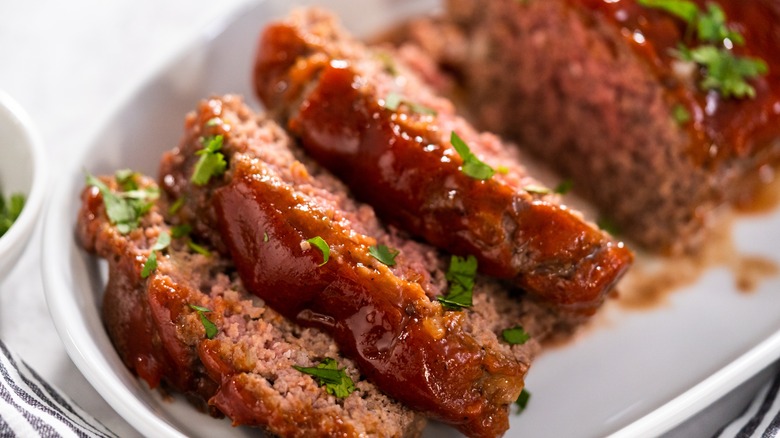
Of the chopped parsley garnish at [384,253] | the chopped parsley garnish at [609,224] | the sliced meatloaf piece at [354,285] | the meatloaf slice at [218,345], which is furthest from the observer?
the chopped parsley garnish at [609,224]

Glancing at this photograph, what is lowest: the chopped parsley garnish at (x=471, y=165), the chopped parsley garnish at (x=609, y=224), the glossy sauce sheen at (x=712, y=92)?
the chopped parsley garnish at (x=609, y=224)

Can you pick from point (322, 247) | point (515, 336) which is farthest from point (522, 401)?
point (322, 247)

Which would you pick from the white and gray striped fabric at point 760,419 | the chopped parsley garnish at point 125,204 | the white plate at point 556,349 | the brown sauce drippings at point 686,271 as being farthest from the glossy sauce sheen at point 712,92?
the chopped parsley garnish at point 125,204

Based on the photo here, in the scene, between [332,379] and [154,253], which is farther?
[154,253]

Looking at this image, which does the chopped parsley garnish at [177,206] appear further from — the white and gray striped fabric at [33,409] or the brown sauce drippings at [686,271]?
the brown sauce drippings at [686,271]

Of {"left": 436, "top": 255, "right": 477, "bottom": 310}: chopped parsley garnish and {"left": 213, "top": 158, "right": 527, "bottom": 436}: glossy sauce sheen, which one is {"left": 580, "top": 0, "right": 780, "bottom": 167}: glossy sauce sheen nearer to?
{"left": 436, "top": 255, "right": 477, "bottom": 310}: chopped parsley garnish

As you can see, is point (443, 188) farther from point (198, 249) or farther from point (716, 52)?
point (716, 52)
